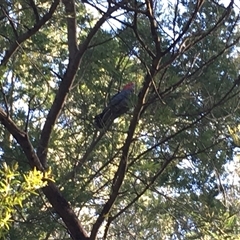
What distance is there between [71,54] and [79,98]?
60 cm

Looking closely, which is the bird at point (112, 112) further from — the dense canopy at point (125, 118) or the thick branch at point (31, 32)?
the thick branch at point (31, 32)

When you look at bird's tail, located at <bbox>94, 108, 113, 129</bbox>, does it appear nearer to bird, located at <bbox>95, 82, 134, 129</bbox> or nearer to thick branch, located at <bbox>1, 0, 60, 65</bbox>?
bird, located at <bbox>95, 82, 134, 129</bbox>

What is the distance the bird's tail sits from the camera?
3785 millimetres

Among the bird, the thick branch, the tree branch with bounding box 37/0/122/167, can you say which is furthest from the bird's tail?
the thick branch

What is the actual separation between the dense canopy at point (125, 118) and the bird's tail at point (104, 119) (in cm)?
5

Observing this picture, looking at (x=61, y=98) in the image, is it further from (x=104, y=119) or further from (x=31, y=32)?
(x=31, y=32)

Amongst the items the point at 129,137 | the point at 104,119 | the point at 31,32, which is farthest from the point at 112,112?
the point at 129,137

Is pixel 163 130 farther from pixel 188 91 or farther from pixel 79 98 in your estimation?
pixel 79 98

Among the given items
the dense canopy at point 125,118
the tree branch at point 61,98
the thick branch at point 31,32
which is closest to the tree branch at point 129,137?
the dense canopy at point 125,118

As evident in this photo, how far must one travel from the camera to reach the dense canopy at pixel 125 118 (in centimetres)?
287

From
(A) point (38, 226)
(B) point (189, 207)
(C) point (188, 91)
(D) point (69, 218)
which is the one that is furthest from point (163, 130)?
(A) point (38, 226)

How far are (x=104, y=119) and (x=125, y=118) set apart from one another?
0.45m

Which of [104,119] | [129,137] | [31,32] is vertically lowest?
[129,137]

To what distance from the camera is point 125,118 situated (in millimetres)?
4270
